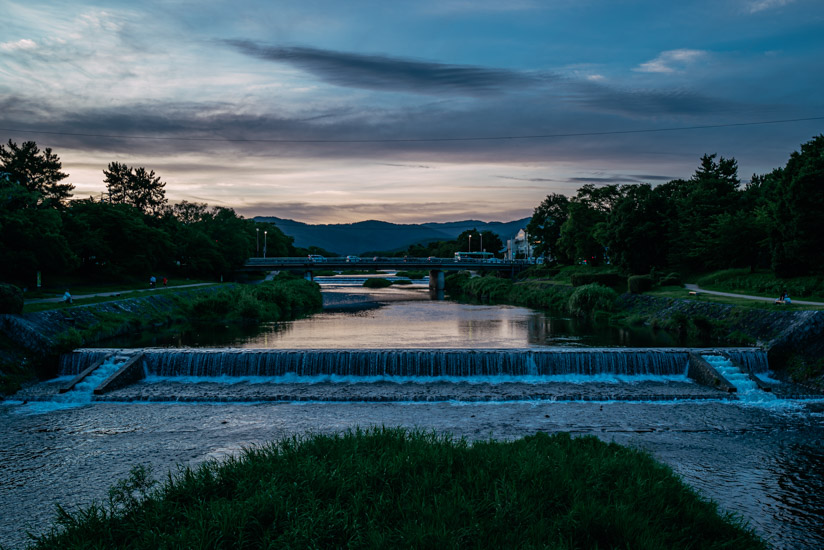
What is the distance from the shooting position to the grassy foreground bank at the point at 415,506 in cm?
786

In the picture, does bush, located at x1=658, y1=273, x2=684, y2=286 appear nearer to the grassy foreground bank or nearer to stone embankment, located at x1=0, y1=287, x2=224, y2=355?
the grassy foreground bank

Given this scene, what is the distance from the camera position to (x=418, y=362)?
24203mm

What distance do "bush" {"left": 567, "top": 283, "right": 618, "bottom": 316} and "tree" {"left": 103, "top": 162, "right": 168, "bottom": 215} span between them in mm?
73475

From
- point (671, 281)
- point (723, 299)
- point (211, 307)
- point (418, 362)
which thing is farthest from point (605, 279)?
point (211, 307)

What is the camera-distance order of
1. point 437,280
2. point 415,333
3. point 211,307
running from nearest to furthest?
point 415,333 < point 211,307 < point 437,280

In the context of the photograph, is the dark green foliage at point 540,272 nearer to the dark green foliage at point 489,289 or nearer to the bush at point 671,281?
the dark green foliage at point 489,289

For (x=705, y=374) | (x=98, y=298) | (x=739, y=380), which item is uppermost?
(x=98, y=298)

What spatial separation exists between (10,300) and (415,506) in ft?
86.9

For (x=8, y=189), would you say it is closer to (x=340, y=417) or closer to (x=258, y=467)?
(x=340, y=417)

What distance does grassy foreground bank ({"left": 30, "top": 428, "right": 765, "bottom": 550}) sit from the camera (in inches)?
310

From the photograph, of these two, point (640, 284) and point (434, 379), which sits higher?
point (640, 284)

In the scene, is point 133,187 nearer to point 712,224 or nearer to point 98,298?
point 98,298

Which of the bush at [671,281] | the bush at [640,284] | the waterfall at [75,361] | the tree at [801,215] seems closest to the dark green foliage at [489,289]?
the bush at [640,284]

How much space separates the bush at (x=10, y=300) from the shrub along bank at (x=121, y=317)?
19.6 inches
